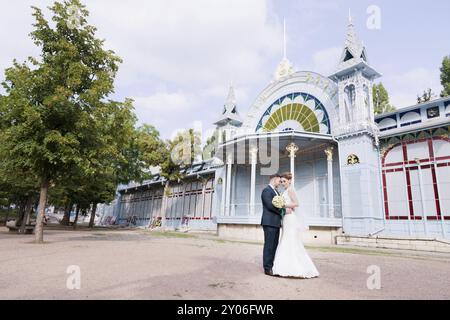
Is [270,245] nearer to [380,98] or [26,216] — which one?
[26,216]

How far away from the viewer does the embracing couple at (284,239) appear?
554 cm

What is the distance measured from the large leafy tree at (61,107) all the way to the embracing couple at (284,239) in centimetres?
805

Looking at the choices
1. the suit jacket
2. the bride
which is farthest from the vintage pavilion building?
the suit jacket

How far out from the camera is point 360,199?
17109mm

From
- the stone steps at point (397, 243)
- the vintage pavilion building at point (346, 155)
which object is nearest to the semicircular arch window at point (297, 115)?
the vintage pavilion building at point (346, 155)

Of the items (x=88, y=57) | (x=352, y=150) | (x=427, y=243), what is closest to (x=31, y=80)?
(x=88, y=57)

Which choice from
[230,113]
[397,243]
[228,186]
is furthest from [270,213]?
[230,113]

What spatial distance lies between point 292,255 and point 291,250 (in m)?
0.10

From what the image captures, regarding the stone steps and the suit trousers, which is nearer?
the suit trousers

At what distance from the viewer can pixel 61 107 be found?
10898 mm

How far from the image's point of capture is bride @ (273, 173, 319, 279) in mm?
5496

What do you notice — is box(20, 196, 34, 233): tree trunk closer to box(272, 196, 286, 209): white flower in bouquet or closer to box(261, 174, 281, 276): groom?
box(261, 174, 281, 276): groom

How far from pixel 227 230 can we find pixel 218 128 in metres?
13.0

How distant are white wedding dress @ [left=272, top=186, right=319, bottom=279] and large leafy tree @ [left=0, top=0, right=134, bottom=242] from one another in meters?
8.30
